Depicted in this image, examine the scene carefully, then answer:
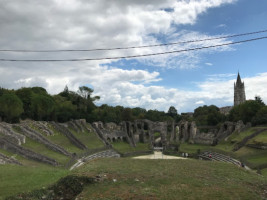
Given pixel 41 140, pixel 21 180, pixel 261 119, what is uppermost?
pixel 261 119

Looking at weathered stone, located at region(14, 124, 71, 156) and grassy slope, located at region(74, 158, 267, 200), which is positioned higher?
weathered stone, located at region(14, 124, 71, 156)

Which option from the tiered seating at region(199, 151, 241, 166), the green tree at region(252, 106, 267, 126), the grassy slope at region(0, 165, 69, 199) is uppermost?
the green tree at region(252, 106, 267, 126)

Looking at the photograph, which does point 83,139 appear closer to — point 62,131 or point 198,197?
point 62,131

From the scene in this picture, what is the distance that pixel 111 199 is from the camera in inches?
545

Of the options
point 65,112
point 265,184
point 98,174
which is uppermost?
point 65,112

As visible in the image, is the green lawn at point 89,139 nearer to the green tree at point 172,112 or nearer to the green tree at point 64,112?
the green tree at point 64,112

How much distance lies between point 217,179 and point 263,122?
4846 cm

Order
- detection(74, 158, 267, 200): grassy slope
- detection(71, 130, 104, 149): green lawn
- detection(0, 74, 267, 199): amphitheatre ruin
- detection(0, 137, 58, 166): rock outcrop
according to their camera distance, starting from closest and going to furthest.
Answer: detection(74, 158, 267, 200): grassy slope → detection(0, 137, 58, 166): rock outcrop → detection(0, 74, 267, 199): amphitheatre ruin → detection(71, 130, 104, 149): green lawn

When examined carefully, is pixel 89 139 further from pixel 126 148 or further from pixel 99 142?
pixel 126 148

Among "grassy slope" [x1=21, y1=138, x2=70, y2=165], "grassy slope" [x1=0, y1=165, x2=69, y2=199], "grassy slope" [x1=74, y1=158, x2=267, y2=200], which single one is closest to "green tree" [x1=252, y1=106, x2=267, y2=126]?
"grassy slope" [x1=74, y1=158, x2=267, y2=200]

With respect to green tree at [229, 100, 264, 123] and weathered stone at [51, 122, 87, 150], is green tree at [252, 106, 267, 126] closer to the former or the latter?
green tree at [229, 100, 264, 123]

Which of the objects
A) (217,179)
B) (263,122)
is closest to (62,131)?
(217,179)

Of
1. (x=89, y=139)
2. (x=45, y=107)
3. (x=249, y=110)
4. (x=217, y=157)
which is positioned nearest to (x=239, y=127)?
(x=249, y=110)

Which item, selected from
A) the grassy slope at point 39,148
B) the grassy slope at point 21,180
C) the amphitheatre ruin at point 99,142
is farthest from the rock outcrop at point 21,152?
the grassy slope at point 21,180
